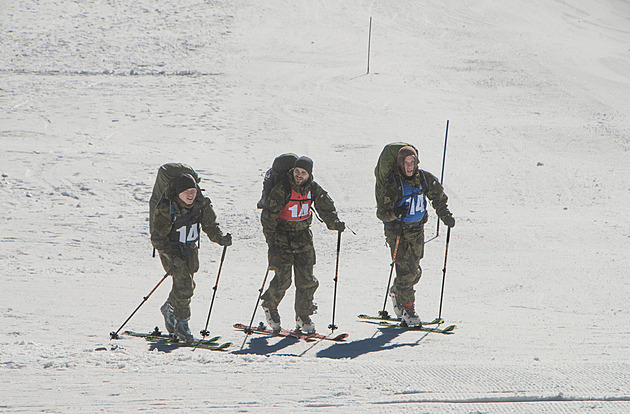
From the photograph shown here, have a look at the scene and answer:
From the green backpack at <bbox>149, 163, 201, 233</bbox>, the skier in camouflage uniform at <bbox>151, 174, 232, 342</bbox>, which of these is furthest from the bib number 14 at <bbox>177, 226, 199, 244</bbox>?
the green backpack at <bbox>149, 163, 201, 233</bbox>

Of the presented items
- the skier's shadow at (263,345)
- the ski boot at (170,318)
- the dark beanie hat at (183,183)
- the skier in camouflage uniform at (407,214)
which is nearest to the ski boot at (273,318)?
the skier's shadow at (263,345)

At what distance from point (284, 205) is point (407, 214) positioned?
1.43 meters

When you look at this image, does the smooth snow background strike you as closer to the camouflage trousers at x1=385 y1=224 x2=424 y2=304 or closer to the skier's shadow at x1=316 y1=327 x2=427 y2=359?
the skier's shadow at x1=316 y1=327 x2=427 y2=359

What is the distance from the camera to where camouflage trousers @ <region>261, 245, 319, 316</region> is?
280 inches

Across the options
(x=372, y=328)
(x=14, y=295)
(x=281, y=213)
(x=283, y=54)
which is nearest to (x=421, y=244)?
(x=372, y=328)

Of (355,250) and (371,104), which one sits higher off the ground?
(371,104)

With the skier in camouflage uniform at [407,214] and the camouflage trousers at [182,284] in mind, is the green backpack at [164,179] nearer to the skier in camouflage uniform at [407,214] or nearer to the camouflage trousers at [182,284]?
the camouflage trousers at [182,284]

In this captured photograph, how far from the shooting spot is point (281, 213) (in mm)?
7012

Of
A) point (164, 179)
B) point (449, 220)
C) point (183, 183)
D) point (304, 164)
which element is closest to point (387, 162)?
point (449, 220)

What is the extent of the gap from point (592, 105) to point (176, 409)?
20.6 meters

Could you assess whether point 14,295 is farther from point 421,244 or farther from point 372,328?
point 421,244

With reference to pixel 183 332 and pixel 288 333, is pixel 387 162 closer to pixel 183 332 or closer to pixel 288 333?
pixel 288 333

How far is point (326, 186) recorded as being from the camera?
48.6 feet

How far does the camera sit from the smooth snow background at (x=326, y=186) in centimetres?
479
